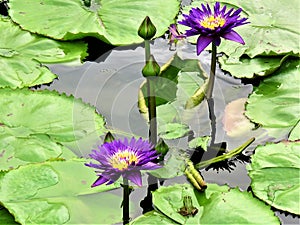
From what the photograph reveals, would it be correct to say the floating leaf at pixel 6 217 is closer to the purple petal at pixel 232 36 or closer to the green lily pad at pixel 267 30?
the purple petal at pixel 232 36

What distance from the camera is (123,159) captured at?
70.4 inches

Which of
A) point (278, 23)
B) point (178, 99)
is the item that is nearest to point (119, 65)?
point (178, 99)

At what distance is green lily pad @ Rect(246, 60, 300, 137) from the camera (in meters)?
2.34

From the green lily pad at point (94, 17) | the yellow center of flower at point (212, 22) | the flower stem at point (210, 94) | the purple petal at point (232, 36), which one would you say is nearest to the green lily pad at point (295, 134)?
the flower stem at point (210, 94)

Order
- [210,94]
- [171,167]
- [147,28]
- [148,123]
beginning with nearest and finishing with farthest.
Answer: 1. [147,28]
2. [171,167]
3. [148,123]
4. [210,94]

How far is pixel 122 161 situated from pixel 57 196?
34cm

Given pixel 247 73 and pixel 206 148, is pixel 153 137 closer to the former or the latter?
pixel 206 148

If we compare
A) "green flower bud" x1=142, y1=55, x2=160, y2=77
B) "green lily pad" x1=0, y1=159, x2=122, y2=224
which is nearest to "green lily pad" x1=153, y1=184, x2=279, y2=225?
"green lily pad" x1=0, y1=159, x2=122, y2=224

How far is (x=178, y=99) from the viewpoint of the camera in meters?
2.46

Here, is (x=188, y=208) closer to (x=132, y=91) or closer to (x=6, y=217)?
(x=6, y=217)

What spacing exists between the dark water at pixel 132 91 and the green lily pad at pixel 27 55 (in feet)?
0.20

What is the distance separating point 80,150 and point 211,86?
656 mm

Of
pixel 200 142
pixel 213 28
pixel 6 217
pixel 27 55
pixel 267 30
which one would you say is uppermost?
pixel 213 28

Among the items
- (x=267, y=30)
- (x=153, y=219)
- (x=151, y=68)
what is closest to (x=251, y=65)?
(x=267, y=30)
